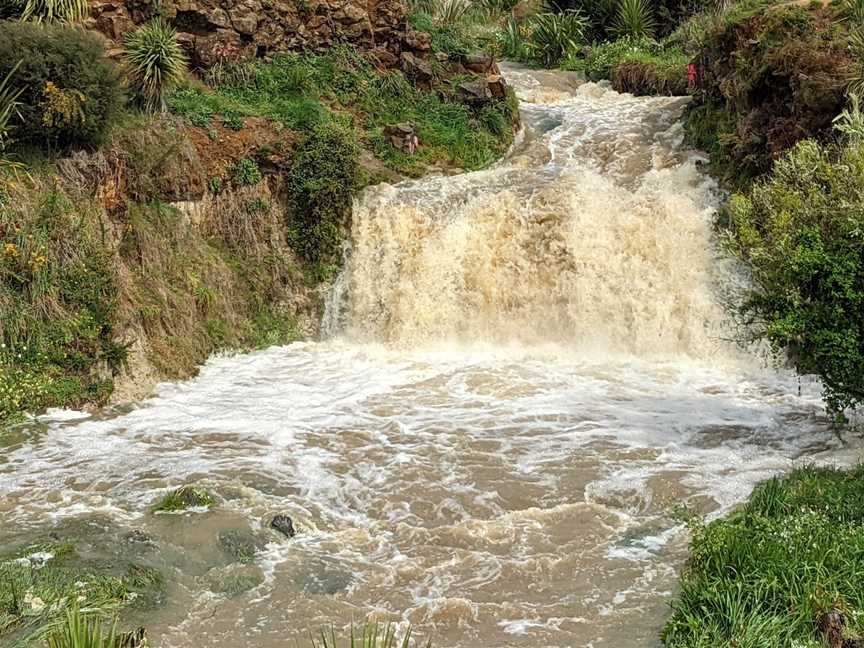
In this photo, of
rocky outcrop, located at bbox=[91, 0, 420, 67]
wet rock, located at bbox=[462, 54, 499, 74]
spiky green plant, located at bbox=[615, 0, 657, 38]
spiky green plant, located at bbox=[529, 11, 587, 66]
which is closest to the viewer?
rocky outcrop, located at bbox=[91, 0, 420, 67]

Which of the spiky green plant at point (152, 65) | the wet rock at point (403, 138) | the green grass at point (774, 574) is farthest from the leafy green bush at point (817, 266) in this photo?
the spiky green plant at point (152, 65)

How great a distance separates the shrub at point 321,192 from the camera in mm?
16953

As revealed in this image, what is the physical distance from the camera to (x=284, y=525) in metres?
8.73

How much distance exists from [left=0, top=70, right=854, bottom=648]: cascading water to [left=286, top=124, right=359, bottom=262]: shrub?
50cm

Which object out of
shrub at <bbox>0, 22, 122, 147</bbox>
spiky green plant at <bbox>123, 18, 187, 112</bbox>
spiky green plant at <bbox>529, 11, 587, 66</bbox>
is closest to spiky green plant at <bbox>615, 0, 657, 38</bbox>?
spiky green plant at <bbox>529, 11, 587, 66</bbox>

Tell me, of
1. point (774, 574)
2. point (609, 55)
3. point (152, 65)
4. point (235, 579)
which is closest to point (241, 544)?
point (235, 579)

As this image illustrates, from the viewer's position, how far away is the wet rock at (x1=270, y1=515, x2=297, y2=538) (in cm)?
867

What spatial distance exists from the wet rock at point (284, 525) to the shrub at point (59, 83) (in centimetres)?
847

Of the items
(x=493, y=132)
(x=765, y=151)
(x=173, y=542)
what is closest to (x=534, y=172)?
(x=493, y=132)

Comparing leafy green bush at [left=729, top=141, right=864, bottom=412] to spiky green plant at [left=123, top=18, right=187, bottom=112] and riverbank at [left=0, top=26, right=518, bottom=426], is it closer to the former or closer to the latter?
riverbank at [left=0, top=26, right=518, bottom=426]

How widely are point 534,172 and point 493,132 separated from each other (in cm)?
267

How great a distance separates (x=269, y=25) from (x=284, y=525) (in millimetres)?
15454

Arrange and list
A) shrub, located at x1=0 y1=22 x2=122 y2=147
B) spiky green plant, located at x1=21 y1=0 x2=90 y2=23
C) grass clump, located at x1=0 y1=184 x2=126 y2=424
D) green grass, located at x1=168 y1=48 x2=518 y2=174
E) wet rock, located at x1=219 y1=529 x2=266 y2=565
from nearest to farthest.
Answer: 1. wet rock, located at x1=219 y1=529 x2=266 y2=565
2. grass clump, located at x1=0 y1=184 x2=126 y2=424
3. shrub, located at x1=0 y1=22 x2=122 y2=147
4. spiky green plant, located at x1=21 y1=0 x2=90 y2=23
5. green grass, located at x1=168 y1=48 x2=518 y2=174

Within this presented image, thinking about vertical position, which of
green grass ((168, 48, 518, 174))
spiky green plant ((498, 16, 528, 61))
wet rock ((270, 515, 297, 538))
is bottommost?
wet rock ((270, 515, 297, 538))
